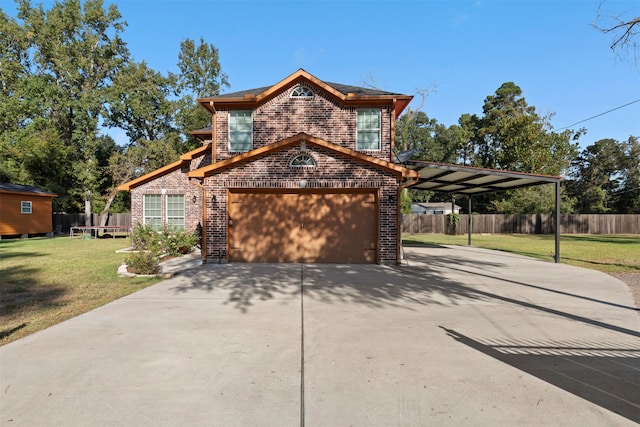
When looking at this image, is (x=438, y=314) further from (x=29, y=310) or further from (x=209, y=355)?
(x=29, y=310)

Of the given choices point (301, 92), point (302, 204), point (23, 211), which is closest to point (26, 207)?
point (23, 211)

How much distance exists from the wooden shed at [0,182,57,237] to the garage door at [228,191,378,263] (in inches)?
734

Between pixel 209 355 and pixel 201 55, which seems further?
pixel 201 55

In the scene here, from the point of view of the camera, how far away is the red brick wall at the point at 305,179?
10.7m

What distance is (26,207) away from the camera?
22203mm

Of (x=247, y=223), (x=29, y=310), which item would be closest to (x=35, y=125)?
(x=247, y=223)

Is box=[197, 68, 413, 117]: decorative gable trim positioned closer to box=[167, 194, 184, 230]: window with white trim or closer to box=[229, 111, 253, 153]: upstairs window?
box=[229, 111, 253, 153]: upstairs window

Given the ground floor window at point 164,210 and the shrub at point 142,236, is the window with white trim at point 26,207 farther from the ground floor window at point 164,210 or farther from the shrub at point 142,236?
the shrub at point 142,236

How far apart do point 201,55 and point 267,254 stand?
1436 inches

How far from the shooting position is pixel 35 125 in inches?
1149

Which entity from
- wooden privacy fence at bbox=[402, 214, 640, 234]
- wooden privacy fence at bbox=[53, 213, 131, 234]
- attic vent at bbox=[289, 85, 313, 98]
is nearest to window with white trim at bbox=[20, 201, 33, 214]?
wooden privacy fence at bbox=[53, 213, 131, 234]

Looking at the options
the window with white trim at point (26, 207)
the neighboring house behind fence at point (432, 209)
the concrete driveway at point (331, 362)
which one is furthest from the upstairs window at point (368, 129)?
the neighboring house behind fence at point (432, 209)

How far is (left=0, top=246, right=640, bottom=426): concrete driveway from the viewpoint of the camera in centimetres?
278

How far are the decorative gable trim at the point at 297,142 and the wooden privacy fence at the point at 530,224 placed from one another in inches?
822
